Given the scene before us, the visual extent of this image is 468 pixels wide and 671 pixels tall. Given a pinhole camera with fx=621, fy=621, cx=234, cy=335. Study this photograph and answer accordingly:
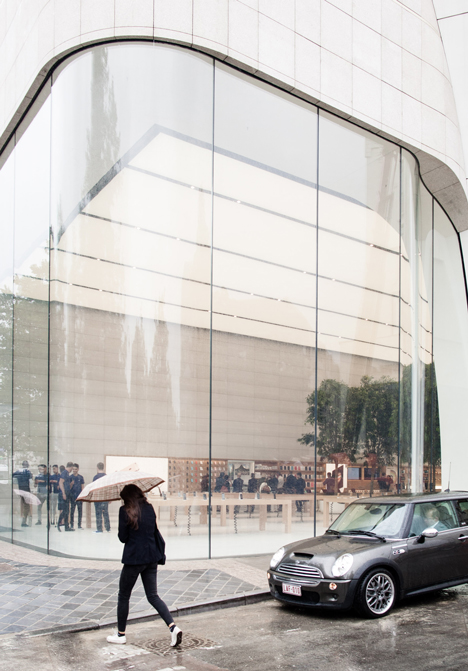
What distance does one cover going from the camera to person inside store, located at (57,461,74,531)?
1070 centimetres

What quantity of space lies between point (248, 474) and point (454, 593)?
4326 millimetres

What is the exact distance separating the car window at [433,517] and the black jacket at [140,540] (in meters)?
3.36

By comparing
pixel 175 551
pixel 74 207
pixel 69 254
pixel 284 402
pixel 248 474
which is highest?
pixel 74 207

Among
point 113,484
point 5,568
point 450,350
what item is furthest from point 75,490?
point 450,350

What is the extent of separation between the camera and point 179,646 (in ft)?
19.9

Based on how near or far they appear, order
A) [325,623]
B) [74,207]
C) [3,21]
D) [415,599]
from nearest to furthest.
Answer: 1. [325,623]
2. [415,599]
3. [74,207]
4. [3,21]

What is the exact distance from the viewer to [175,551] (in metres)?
10.6

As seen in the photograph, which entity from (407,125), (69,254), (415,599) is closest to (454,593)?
(415,599)

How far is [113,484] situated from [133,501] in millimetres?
341

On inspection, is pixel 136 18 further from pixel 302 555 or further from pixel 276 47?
pixel 302 555

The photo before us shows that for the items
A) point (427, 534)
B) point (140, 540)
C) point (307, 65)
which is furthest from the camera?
point (307, 65)

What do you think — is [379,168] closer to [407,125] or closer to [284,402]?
[407,125]

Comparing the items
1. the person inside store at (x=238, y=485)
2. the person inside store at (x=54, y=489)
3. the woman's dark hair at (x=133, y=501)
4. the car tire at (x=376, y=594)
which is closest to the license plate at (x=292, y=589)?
the car tire at (x=376, y=594)

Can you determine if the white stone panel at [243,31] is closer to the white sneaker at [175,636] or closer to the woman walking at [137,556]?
the woman walking at [137,556]
